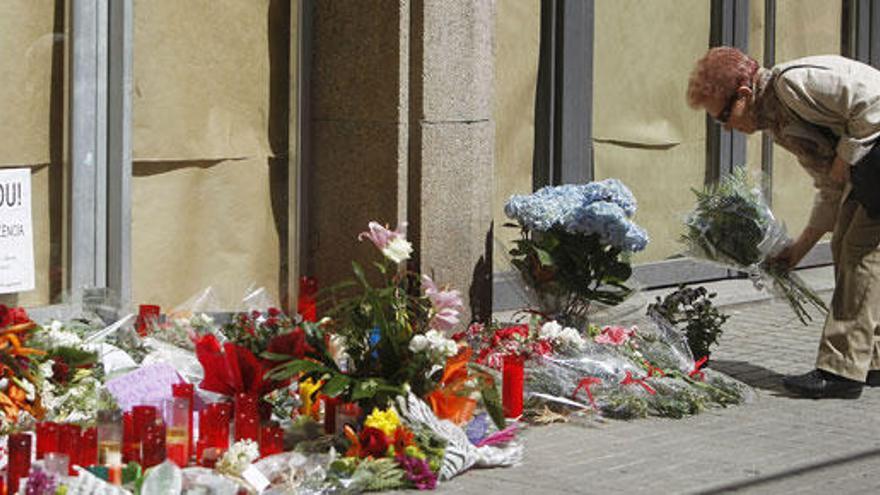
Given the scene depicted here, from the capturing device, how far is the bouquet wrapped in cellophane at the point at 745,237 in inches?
346

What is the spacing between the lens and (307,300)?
8.55m

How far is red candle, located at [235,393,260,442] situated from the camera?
6.79 metres

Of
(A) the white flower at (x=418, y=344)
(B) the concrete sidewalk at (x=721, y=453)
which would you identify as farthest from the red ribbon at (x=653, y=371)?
(A) the white flower at (x=418, y=344)

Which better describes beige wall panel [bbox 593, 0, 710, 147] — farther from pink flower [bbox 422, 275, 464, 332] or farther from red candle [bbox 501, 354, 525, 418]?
pink flower [bbox 422, 275, 464, 332]

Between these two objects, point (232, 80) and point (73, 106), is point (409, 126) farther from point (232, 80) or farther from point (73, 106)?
point (73, 106)

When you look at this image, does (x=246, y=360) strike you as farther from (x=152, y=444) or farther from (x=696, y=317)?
(x=696, y=317)

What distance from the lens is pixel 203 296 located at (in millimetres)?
8500

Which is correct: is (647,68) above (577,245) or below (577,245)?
above

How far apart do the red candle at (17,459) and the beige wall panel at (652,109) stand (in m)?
5.37

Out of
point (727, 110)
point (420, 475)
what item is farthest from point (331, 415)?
point (727, 110)

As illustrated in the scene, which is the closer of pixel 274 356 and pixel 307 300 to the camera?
pixel 274 356

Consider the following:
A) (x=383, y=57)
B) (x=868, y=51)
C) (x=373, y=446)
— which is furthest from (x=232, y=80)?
(x=868, y=51)

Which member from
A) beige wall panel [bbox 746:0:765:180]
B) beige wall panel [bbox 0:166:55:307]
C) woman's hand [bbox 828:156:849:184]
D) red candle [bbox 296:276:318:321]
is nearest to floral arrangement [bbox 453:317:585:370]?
red candle [bbox 296:276:318:321]

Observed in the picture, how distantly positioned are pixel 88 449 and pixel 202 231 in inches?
99.2
